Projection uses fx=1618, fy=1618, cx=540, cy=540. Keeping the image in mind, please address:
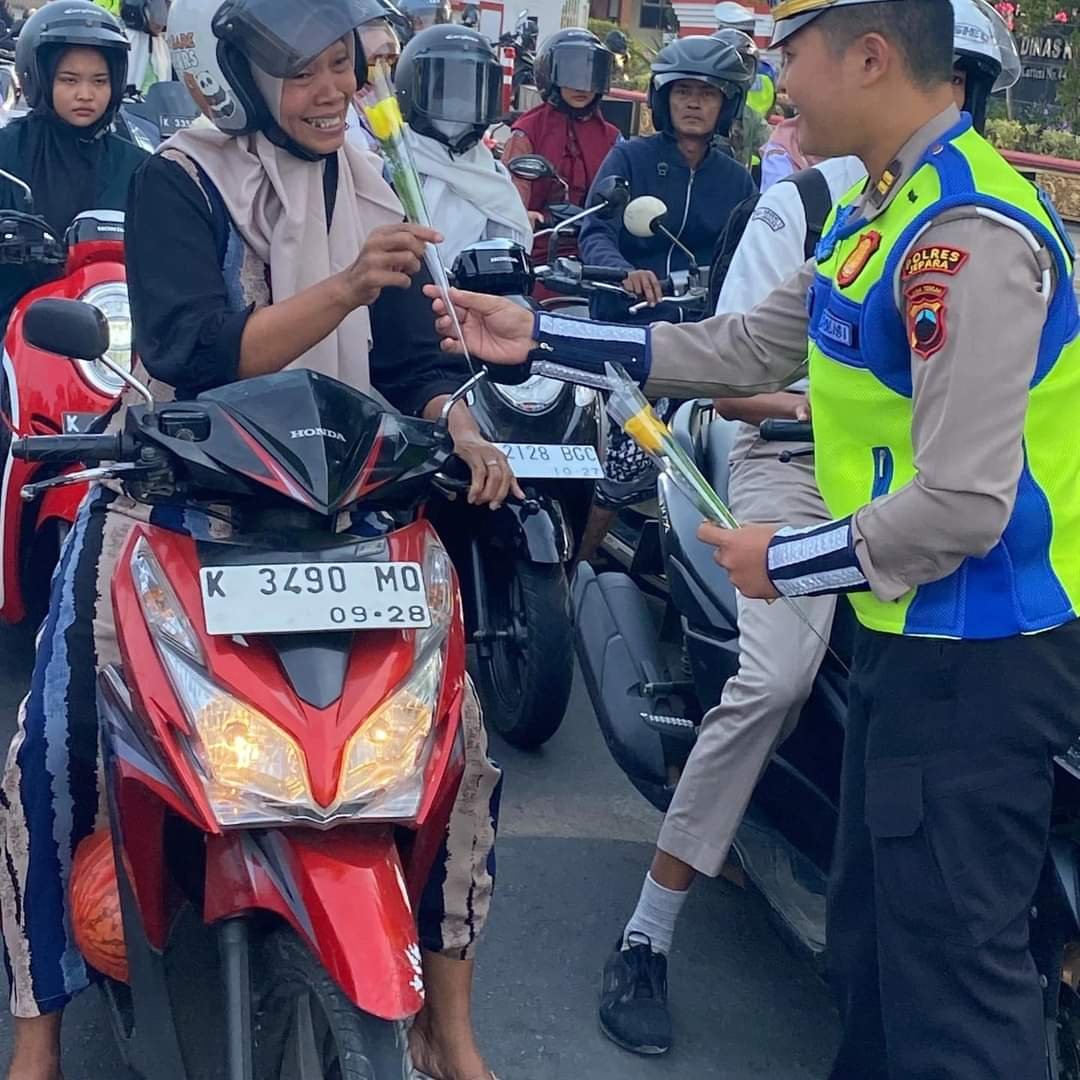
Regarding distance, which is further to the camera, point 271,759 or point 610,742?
point 610,742

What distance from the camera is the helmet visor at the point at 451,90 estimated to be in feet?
17.5

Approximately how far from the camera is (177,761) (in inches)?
81.9

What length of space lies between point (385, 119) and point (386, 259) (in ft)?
0.70

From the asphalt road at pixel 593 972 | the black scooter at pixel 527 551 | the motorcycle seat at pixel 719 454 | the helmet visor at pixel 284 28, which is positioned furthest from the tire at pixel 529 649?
the helmet visor at pixel 284 28

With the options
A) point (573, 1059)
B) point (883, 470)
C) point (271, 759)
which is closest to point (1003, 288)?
point (883, 470)

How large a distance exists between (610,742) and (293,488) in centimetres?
141

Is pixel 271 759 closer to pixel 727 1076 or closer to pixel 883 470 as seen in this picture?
pixel 883 470

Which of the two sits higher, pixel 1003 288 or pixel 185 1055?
pixel 1003 288

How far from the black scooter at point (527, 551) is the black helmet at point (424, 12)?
15.3 feet

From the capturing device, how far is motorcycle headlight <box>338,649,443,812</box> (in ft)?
6.82

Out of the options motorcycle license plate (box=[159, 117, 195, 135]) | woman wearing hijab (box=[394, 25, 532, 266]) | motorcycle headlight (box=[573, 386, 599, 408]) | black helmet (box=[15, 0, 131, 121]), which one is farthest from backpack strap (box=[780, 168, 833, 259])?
motorcycle license plate (box=[159, 117, 195, 135])

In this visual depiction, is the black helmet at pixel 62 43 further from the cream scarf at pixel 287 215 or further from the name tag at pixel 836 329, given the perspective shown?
the name tag at pixel 836 329

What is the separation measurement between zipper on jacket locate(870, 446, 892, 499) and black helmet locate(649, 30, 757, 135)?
3.94m

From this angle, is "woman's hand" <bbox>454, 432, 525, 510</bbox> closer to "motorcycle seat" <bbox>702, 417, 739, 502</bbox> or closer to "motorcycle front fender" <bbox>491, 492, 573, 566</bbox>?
"motorcycle seat" <bbox>702, 417, 739, 502</bbox>
